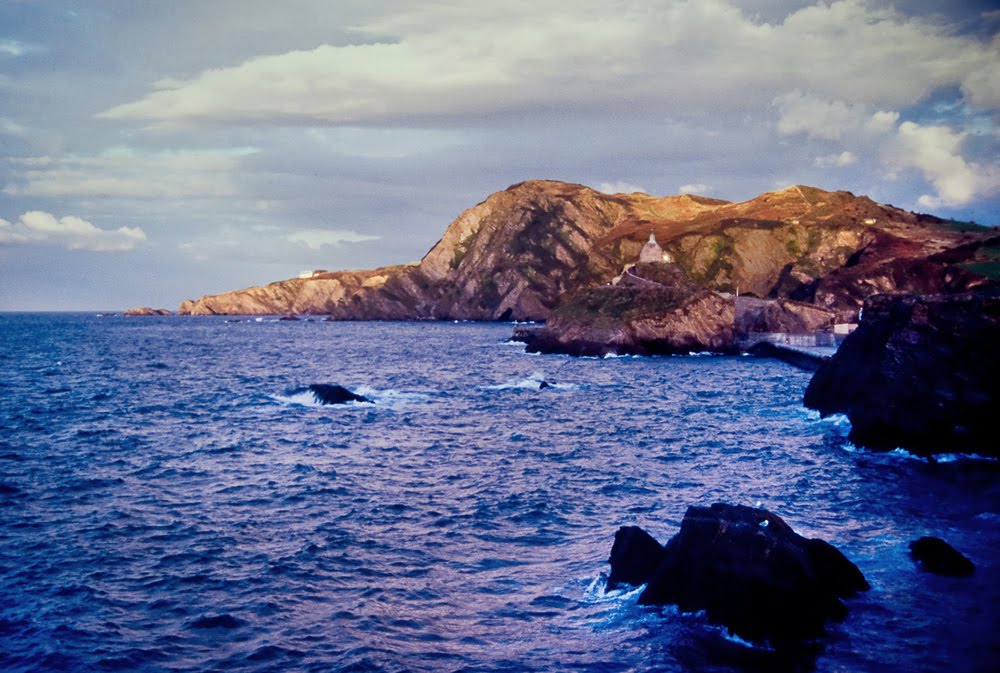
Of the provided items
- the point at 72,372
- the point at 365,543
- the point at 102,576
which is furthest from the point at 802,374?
the point at 72,372

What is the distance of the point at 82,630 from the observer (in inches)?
545

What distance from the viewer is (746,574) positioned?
13.2 meters

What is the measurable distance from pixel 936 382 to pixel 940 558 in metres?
13.8

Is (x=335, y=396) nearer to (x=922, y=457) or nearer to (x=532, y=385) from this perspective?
(x=532, y=385)

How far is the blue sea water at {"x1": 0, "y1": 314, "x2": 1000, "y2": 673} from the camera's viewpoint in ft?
42.4

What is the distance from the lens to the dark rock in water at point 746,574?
1290cm

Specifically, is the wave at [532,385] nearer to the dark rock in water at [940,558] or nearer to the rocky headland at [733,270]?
the rocky headland at [733,270]

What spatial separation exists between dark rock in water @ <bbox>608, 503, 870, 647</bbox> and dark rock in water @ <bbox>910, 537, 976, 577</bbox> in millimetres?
2115

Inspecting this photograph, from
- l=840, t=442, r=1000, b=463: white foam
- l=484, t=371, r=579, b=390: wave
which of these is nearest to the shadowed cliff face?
l=484, t=371, r=579, b=390: wave

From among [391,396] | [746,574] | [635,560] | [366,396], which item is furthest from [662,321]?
[746,574]

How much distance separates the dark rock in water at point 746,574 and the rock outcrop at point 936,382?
1555cm

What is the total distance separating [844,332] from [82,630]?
79209mm

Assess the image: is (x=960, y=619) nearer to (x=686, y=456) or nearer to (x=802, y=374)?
(x=686, y=456)

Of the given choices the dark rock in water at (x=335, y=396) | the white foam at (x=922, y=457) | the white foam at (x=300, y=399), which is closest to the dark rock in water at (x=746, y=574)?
the white foam at (x=922, y=457)
